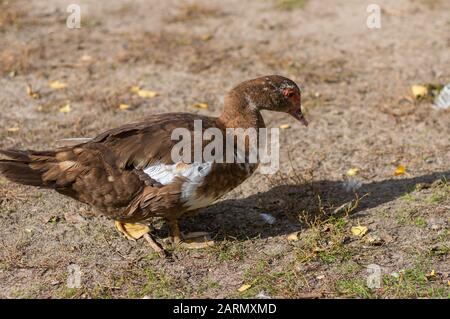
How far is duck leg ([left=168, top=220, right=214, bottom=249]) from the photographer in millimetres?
4742

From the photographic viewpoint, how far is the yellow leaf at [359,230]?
15.7ft

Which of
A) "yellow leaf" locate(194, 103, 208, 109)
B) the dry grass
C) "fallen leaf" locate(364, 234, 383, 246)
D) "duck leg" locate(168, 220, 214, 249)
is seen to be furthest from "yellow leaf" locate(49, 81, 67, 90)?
"fallen leaf" locate(364, 234, 383, 246)

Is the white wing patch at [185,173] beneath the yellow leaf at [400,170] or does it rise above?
above

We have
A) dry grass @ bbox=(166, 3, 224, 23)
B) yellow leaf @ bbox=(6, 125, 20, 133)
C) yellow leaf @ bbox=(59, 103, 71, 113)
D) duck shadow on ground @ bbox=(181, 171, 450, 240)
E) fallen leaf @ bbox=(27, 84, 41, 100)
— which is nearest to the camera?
duck shadow on ground @ bbox=(181, 171, 450, 240)

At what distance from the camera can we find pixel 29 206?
206 inches

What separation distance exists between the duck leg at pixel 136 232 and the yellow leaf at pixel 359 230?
1.31 metres

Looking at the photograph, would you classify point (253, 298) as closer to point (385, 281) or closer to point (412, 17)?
point (385, 281)

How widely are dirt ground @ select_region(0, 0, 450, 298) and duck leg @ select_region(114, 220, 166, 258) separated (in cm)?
7

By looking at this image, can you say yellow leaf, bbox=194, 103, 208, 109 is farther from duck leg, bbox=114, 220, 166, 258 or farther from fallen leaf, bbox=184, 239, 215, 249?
fallen leaf, bbox=184, 239, 215, 249

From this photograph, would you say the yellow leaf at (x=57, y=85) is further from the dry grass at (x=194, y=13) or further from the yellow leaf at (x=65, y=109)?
the dry grass at (x=194, y=13)

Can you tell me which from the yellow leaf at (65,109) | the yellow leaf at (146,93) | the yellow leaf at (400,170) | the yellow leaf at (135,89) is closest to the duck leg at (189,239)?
the yellow leaf at (400,170)

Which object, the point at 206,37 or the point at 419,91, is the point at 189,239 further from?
the point at 206,37

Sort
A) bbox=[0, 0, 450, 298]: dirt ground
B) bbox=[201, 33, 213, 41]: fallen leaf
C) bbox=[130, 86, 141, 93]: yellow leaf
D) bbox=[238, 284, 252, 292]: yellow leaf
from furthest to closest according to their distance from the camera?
bbox=[201, 33, 213, 41]: fallen leaf, bbox=[130, 86, 141, 93]: yellow leaf, bbox=[0, 0, 450, 298]: dirt ground, bbox=[238, 284, 252, 292]: yellow leaf

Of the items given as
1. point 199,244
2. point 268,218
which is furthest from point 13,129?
point 268,218
